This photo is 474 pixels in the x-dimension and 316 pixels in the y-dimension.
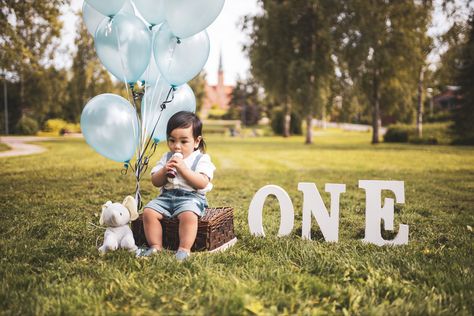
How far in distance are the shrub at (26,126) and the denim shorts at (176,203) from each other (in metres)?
25.5

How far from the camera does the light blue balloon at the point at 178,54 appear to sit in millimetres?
3379

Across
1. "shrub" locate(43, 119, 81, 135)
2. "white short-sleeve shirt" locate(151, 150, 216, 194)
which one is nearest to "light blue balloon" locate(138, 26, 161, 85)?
"white short-sleeve shirt" locate(151, 150, 216, 194)

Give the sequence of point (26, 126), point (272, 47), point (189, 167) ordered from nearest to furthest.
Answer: point (189, 167)
point (272, 47)
point (26, 126)

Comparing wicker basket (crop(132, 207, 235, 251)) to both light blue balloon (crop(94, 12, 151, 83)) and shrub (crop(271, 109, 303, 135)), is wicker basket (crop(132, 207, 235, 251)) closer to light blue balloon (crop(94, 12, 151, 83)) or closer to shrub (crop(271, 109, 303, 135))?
light blue balloon (crop(94, 12, 151, 83))

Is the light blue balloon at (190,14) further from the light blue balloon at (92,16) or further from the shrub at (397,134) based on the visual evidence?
the shrub at (397,134)

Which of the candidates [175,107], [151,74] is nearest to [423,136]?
[175,107]

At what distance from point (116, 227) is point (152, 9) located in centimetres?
179

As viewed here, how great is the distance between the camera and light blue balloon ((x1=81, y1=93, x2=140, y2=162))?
3.19 meters

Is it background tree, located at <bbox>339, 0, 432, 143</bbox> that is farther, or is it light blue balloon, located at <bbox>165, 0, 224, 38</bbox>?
background tree, located at <bbox>339, 0, 432, 143</bbox>

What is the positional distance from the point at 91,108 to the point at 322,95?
17146 mm

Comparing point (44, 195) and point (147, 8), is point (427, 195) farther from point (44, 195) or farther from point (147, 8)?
point (44, 195)

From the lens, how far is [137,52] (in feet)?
10.7

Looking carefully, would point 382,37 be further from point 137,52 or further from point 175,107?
point 137,52

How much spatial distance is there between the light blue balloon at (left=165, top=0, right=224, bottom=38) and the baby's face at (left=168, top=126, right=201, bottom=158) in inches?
33.2
